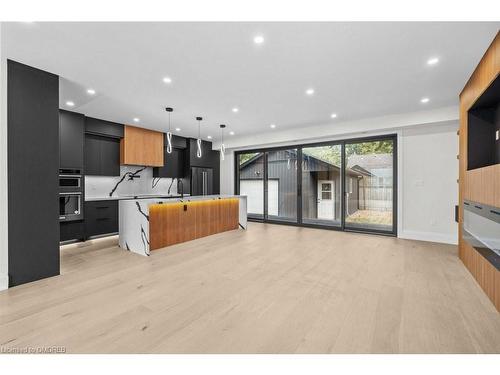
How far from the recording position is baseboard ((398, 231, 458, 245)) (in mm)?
4484

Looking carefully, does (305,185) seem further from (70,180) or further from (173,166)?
(70,180)

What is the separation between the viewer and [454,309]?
2.14m

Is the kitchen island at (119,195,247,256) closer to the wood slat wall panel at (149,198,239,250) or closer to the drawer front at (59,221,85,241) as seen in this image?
the wood slat wall panel at (149,198,239,250)

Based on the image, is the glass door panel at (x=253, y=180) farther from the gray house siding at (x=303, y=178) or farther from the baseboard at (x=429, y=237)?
the baseboard at (x=429, y=237)

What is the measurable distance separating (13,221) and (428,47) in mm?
4939

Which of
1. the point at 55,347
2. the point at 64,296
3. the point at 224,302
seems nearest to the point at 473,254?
the point at 224,302

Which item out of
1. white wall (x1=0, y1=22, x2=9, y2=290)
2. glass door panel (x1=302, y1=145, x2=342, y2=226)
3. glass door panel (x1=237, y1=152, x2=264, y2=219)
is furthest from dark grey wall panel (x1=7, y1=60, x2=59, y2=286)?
glass door panel (x1=302, y1=145, x2=342, y2=226)

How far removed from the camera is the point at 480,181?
2.62m

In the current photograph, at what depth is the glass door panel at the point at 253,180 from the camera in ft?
24.5

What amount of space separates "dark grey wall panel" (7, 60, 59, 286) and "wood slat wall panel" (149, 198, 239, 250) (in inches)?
57.1

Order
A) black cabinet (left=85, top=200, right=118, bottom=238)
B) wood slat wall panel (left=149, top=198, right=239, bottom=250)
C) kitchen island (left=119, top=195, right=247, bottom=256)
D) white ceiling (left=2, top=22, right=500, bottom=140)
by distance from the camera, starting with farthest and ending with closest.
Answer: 1. black cabinet (left=85, top=200, right=118, bottom=238)
2. wood slat wall panel (left=149, top=198, right=239, bottom=250)
3. kitchen island (left=119, top=195, right=247, bottom=256)
4. white ceiling (left=2, top=22, right=500, bottom=140)

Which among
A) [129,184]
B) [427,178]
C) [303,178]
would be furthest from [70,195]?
[427,178]

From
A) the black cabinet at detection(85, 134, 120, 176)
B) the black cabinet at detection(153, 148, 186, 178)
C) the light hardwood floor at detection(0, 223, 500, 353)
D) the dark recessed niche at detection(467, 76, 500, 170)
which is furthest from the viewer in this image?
the black cabinet at detection(153, 148, 186, 178)
